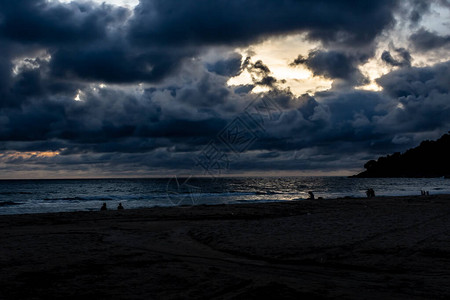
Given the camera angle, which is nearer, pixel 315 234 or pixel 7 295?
pixel 7 295

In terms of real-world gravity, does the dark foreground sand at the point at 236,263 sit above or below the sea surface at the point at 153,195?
above

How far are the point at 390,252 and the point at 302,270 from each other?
3437mm

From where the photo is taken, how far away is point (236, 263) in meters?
10.0

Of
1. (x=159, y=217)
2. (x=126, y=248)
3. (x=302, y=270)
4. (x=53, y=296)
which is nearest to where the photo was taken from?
(x=53, y=296)

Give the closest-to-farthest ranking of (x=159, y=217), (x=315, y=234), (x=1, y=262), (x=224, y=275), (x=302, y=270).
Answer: (x=224, y=275), (x=302, y=270), (x=1, y=262), (x=315, y=234), (x=159, y=217)

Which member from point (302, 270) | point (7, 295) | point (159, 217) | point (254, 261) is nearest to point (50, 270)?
point (7, 295)

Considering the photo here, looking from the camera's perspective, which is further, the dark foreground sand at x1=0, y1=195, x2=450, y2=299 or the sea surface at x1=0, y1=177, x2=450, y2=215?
the sea surface at x1=0, y1=177, x2=450, y2=215

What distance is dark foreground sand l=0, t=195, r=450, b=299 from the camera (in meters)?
7.23

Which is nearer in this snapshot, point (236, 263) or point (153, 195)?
point (236, 263)

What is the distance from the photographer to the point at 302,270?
9094mm

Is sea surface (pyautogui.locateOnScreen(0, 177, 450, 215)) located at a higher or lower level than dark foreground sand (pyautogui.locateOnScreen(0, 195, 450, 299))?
lower

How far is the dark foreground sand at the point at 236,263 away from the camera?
7.23m

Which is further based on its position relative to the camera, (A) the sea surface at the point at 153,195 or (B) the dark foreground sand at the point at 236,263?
(A) the sea surface at the point at 153,195

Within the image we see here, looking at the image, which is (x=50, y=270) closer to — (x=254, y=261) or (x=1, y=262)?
(x=1, y=262)
